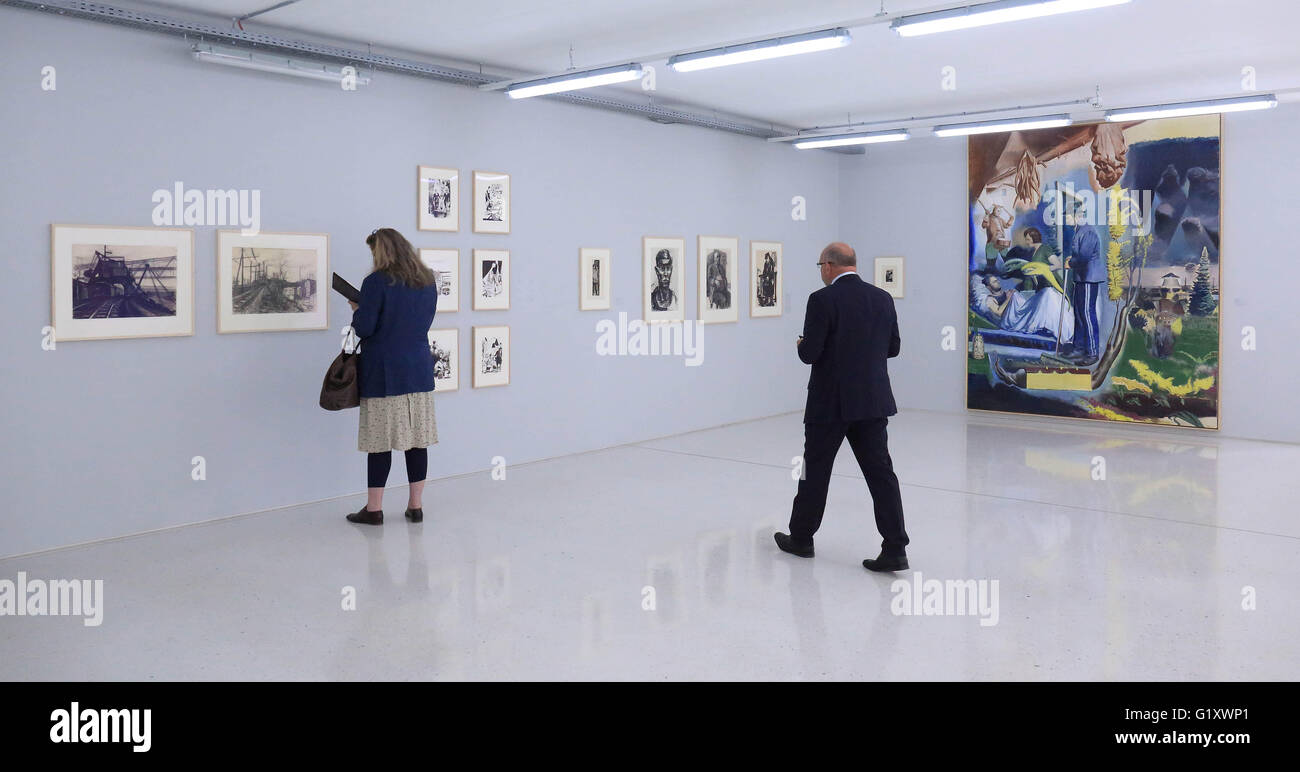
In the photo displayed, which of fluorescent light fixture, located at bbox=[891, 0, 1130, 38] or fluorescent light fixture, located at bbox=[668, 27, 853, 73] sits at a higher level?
fluorescent light fixture, located at bbox=[668, 27, 853, 73]

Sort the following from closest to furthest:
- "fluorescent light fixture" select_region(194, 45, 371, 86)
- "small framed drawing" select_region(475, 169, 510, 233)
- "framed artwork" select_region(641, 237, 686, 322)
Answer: "fluorescent light fixture" select_region(194, 45, 371, 86)
"small framed drawing" select_region(475, 169, 510, 233)
"framed artwork" select_region(641, 237, 686, 322)

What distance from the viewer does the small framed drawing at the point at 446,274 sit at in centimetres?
809

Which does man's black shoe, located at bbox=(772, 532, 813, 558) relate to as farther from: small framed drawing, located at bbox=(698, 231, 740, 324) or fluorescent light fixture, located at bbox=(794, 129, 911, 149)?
fluorescent light fixture, located at bbox=(794, 129, 911, 149)

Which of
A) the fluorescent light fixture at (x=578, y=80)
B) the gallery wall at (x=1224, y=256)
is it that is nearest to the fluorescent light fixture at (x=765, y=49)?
the fluorescent light fixture at (x=578, y=80)

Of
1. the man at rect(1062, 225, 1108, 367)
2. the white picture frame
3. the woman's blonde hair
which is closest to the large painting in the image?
the man at rect(1062, 225, 1108, 367)

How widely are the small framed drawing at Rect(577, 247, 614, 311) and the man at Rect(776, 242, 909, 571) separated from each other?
3.92 meters

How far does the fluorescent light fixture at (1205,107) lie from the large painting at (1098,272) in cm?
104

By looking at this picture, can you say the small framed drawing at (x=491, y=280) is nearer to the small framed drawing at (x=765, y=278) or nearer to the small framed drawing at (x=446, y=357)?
the small framed drawing at (x=446, y=357)

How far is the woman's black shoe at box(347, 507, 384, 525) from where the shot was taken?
675 cm

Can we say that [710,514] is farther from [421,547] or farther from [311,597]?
[311,597]

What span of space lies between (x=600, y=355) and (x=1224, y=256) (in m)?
6.36

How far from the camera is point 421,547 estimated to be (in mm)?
6238

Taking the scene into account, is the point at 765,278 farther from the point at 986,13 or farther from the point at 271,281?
the point at 271,281
